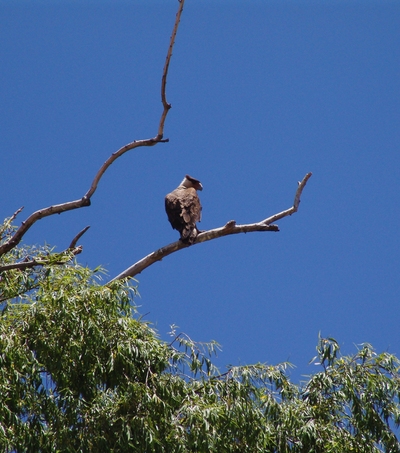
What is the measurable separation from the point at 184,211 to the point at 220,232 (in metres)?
0.89

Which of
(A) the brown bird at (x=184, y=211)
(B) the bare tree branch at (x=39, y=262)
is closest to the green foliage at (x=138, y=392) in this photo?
(B) the bare tree branch at (x=39, y=262)

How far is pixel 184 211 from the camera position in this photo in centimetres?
688

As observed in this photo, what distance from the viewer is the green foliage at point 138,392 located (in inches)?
167

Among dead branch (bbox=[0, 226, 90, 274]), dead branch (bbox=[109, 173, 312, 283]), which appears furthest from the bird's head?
dead branch (bbox=[0, 226, 90, 274])

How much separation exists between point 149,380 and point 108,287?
96cm

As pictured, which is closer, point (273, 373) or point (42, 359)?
point (42, 359)

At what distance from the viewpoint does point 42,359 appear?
4.50m

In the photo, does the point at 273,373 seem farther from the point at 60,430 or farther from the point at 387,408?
the point at 60,430

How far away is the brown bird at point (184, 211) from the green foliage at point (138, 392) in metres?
1.41

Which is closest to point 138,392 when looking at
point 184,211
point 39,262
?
point 39,262

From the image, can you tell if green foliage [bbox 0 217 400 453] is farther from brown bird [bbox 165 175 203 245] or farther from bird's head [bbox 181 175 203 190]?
bird's head [bbox 181 175 203 190]

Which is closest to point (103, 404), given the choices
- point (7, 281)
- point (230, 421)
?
point (230, 421)

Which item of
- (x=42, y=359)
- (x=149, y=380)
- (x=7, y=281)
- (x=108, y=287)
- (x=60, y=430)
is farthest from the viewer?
(x=7, y=281)

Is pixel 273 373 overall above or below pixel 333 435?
above
